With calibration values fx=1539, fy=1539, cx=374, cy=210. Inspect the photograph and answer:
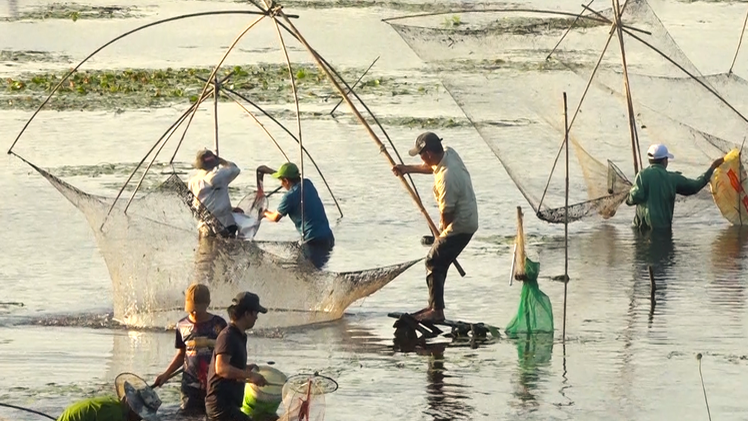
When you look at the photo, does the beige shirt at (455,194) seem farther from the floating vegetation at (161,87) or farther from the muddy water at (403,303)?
the floating vegetation at (161,87)

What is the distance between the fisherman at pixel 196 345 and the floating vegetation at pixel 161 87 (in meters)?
13.0

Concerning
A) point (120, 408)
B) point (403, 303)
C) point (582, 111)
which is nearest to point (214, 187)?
point (403, 303)

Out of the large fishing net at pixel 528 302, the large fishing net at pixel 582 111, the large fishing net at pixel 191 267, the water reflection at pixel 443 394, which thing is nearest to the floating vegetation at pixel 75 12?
the large fishing net at pixel 582 111

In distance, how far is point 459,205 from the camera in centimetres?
968

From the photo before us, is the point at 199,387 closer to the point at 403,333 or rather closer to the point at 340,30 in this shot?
the point at 403,333

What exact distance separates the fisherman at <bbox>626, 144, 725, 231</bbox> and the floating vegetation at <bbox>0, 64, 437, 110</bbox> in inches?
333

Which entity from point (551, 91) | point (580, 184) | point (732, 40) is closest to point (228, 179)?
point (551, 91)

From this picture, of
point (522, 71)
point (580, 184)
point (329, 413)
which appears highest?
point (522, 71)

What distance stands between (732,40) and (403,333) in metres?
17.5

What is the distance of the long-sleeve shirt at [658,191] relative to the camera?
13.3 metres

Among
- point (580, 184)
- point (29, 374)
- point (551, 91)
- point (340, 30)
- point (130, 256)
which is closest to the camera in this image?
point (29, 374)

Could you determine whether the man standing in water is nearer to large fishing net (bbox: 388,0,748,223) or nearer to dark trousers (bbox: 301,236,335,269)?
dark trousers (bbox: 301,236,335,269)

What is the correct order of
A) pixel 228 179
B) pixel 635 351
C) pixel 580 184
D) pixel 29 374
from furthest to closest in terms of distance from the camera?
pixel 580 184 < pixel 228 179 < pixel 635 351 < pixel 29 374

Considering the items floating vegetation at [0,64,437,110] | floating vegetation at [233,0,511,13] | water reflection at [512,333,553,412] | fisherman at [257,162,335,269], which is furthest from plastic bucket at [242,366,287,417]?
floating vegetation at [233,0,511,13]
